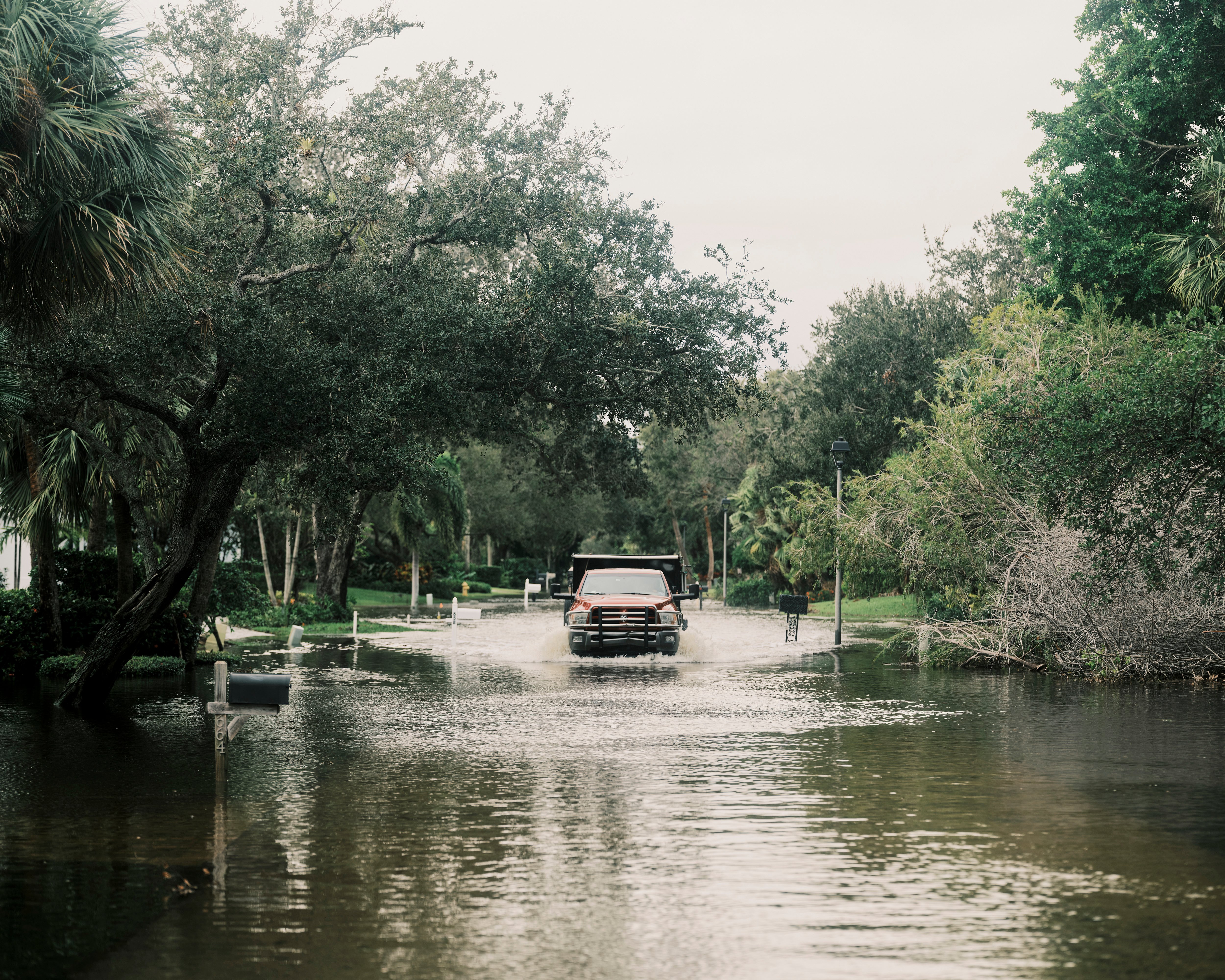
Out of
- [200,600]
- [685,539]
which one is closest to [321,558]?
[200,600]

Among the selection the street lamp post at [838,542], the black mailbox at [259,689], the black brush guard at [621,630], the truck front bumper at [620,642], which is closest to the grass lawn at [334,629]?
the truck front bumper at [620,642]

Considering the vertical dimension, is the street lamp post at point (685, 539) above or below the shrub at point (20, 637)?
above

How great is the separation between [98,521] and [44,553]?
10.2ft

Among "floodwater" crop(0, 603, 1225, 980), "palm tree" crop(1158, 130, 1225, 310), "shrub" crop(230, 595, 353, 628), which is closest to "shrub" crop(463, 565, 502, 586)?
"shrub" crop(230, 595, 353, 628)


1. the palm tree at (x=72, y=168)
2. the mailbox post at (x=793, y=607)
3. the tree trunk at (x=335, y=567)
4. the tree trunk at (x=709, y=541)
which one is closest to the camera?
the palm tree at (x=72, y=168)

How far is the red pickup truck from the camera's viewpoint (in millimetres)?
24953

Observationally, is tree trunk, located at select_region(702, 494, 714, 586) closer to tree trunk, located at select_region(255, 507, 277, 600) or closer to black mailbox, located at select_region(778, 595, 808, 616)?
tree trunk, located at select_region(255, 507, 277, 600)

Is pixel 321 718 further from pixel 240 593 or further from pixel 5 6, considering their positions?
pixel 240 593

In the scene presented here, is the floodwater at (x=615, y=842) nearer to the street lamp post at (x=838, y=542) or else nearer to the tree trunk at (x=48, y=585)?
the tree trunk at (x=48, y=585)

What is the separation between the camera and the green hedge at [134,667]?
68.7 feet

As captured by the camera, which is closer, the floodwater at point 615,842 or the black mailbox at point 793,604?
the floodwater at point 615,842

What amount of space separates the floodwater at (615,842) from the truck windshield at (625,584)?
8.77 meters

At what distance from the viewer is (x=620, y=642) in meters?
24.9

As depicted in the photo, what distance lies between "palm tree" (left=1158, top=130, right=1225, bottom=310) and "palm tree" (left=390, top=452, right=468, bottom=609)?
79.7ft
